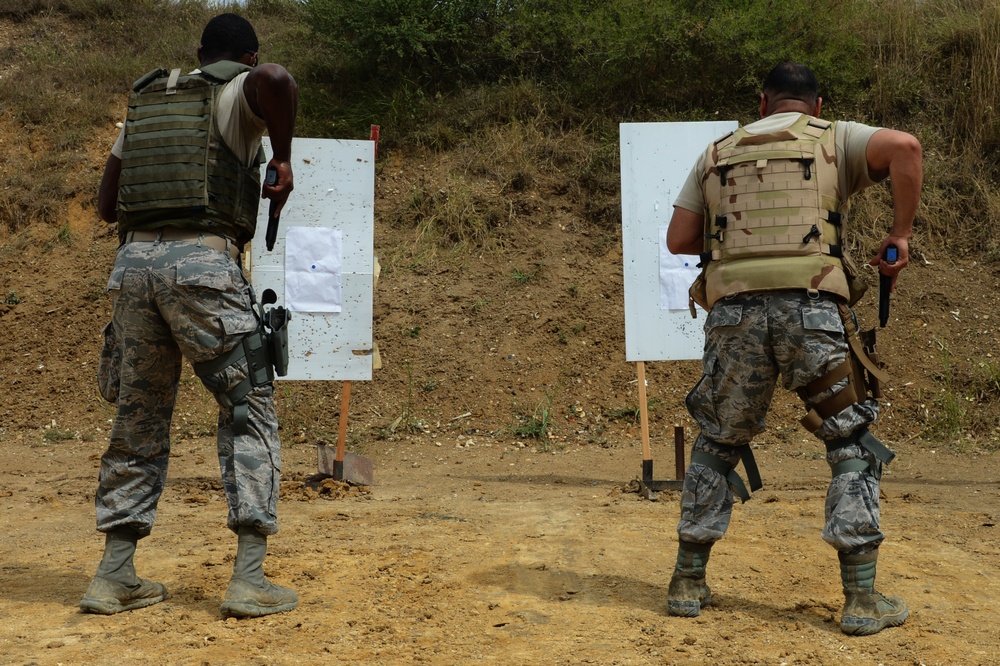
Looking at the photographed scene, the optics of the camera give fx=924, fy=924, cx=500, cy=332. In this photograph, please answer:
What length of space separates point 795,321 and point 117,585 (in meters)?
2.51

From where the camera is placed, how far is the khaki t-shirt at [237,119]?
3.19m

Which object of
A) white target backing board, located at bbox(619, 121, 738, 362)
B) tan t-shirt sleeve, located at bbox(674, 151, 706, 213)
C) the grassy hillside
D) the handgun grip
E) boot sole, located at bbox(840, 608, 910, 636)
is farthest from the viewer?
the grassy hillside

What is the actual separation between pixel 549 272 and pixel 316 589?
5633 mm

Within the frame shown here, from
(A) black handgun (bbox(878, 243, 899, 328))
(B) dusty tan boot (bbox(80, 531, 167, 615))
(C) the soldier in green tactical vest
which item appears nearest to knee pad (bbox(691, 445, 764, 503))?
(A) black handgun (bbox(878, 243, 899, 328))

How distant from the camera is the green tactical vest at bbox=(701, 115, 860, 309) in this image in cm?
314

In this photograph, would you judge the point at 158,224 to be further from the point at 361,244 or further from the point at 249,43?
the point at 361,244

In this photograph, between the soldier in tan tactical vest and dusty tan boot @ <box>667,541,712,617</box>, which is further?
dusty tan boot @ <box>667,541,712,617</box>

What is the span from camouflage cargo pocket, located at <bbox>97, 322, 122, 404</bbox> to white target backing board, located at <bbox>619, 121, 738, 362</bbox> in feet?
11.5

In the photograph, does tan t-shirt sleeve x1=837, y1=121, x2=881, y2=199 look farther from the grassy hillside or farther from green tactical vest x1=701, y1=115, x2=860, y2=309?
the grassy hillside

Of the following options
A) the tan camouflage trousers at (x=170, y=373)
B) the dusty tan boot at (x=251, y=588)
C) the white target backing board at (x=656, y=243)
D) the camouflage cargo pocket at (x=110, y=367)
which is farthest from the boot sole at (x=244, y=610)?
the white target backing board at (x=656, y=243)

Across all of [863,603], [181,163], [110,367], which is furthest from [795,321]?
[110,367]

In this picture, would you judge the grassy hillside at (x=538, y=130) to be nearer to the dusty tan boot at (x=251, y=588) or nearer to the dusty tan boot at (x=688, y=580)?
the dusty tan boot at (x=688, y=580)

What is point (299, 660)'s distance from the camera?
110 inches

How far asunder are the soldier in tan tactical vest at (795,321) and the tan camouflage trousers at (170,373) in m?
1.52
